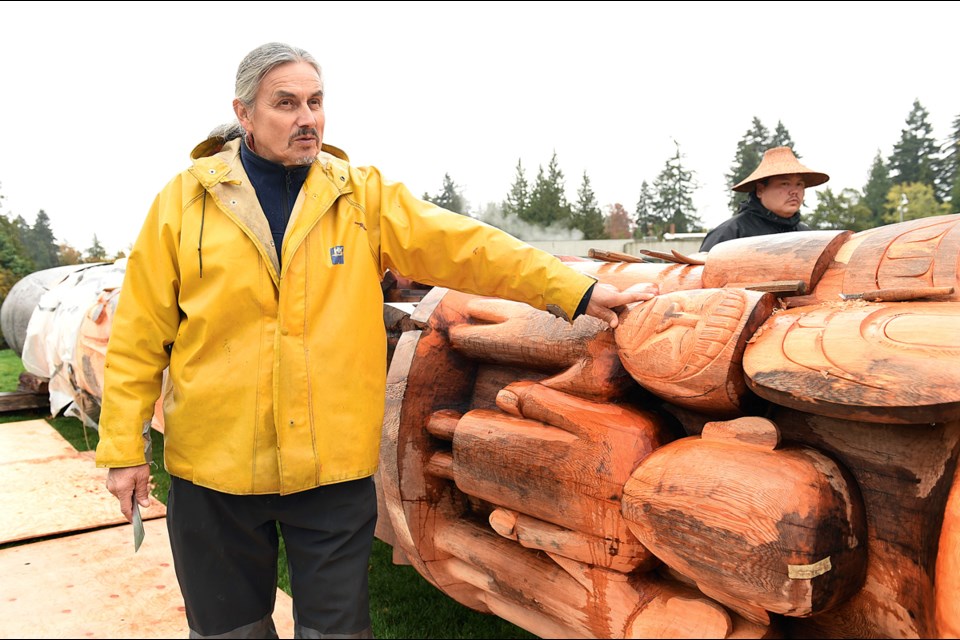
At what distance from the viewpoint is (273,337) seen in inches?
60.2

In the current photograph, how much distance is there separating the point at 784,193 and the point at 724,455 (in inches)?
80.0

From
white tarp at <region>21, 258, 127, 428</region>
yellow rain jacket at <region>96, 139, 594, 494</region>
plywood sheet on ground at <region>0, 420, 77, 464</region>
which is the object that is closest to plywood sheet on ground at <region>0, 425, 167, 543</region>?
plywood sheet on ground at <region>0, 420, 77, 464</region>

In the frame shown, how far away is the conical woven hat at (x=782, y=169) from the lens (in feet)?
9.69

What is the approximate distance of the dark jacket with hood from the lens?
3070 mm

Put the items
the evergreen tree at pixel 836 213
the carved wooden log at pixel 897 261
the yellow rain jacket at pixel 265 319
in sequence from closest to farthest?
1. the carved wooden log at pixel 897 261
2. the yellow rain jacket at pixel 265 319
3. the evergreen tree at pixel 836 213

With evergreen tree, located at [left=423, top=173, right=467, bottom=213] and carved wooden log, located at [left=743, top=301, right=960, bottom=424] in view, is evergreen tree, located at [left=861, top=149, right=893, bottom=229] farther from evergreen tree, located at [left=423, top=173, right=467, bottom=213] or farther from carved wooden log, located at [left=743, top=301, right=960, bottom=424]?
carved wooden log, located at [left=743, top=301, right=960, bottom=424]

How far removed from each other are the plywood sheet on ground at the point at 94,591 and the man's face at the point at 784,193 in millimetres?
2562

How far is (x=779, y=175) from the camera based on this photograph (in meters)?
2.98

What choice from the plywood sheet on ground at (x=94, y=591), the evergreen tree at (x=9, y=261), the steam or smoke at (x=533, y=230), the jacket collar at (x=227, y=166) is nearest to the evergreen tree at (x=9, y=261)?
the evergreen tree at (x=9, y=261)

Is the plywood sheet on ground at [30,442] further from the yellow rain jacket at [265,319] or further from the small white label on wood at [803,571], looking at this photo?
the small white label on wood at [803,571]

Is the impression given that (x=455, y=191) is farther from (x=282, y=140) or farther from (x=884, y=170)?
(x=282, y=140)

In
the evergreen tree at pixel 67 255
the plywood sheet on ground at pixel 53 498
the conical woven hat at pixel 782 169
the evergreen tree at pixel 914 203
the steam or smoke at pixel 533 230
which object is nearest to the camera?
the conical woven hat at pixel 782 169

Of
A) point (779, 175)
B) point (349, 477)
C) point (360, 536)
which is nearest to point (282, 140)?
point (349, 477)

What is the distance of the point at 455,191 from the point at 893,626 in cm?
2955
